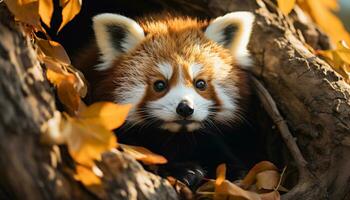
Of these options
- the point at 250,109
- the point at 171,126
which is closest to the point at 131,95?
the point at 171,126

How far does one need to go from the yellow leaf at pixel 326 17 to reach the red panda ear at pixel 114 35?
1.09 metres

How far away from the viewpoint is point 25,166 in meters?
1.99

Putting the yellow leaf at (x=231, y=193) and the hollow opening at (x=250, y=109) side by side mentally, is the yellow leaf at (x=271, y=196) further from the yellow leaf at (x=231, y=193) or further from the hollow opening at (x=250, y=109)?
the hollow opening at (x=250, y=109)

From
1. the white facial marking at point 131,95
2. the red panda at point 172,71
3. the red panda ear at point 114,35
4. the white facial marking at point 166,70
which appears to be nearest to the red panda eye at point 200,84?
the red panda at point 172,71

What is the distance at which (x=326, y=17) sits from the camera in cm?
364

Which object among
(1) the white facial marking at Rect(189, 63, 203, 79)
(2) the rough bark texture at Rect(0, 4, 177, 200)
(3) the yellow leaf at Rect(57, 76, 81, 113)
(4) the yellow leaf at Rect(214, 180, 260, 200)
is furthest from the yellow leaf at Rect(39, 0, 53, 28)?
(4) the yellow leaf at Rect(214, 180, 260, 200)

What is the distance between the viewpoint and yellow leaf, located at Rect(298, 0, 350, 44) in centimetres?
356

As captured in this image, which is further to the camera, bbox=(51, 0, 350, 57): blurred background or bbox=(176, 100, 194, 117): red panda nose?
bbox=(51, 0, 350, 57): blurred background

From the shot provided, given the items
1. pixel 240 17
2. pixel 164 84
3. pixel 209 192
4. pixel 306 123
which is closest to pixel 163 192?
pixel 209 192

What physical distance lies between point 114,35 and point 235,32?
66cm

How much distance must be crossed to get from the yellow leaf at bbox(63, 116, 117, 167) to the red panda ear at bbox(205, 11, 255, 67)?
1.40 m

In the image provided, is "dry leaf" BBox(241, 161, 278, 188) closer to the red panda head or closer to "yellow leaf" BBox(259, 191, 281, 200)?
"yellow leaf" BBox(259, 191, 281, 200)

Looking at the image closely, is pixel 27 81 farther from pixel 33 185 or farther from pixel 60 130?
pixel 33 185

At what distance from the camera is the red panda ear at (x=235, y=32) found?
3246mm
